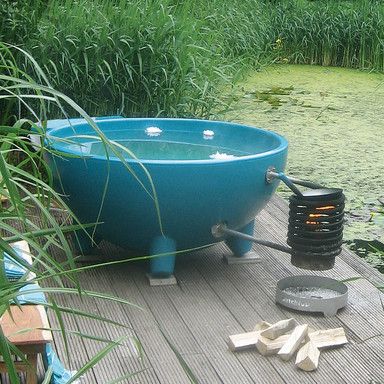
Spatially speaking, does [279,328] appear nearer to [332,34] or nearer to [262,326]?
[262,326]

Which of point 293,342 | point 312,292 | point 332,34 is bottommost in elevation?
point 332,34

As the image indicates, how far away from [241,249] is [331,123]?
3.32 metres

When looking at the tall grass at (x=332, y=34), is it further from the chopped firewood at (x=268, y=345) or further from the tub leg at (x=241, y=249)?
the chopped firewood at (x=268, y=345)

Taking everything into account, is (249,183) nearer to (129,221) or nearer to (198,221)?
(198,221)

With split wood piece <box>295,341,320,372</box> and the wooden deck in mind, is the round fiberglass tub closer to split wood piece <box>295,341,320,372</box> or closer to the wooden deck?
the wooden deck

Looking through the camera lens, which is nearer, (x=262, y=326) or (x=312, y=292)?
(x=262, y=326)

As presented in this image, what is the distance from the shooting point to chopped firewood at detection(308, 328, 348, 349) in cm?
296

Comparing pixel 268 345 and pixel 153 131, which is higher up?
pixel 153 131

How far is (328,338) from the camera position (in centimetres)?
299

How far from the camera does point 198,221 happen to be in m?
3.46

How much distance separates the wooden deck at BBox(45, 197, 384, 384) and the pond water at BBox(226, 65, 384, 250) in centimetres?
78

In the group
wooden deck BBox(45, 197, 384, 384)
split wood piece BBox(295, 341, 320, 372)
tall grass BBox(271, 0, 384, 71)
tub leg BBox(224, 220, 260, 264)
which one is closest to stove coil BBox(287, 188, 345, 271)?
wooden deck BBox(45, 197, 384, 384)

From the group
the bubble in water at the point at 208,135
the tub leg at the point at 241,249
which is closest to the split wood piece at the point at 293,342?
the tub leg at the point at 241,249

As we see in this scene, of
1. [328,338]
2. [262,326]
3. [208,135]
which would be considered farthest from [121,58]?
[328,338]
